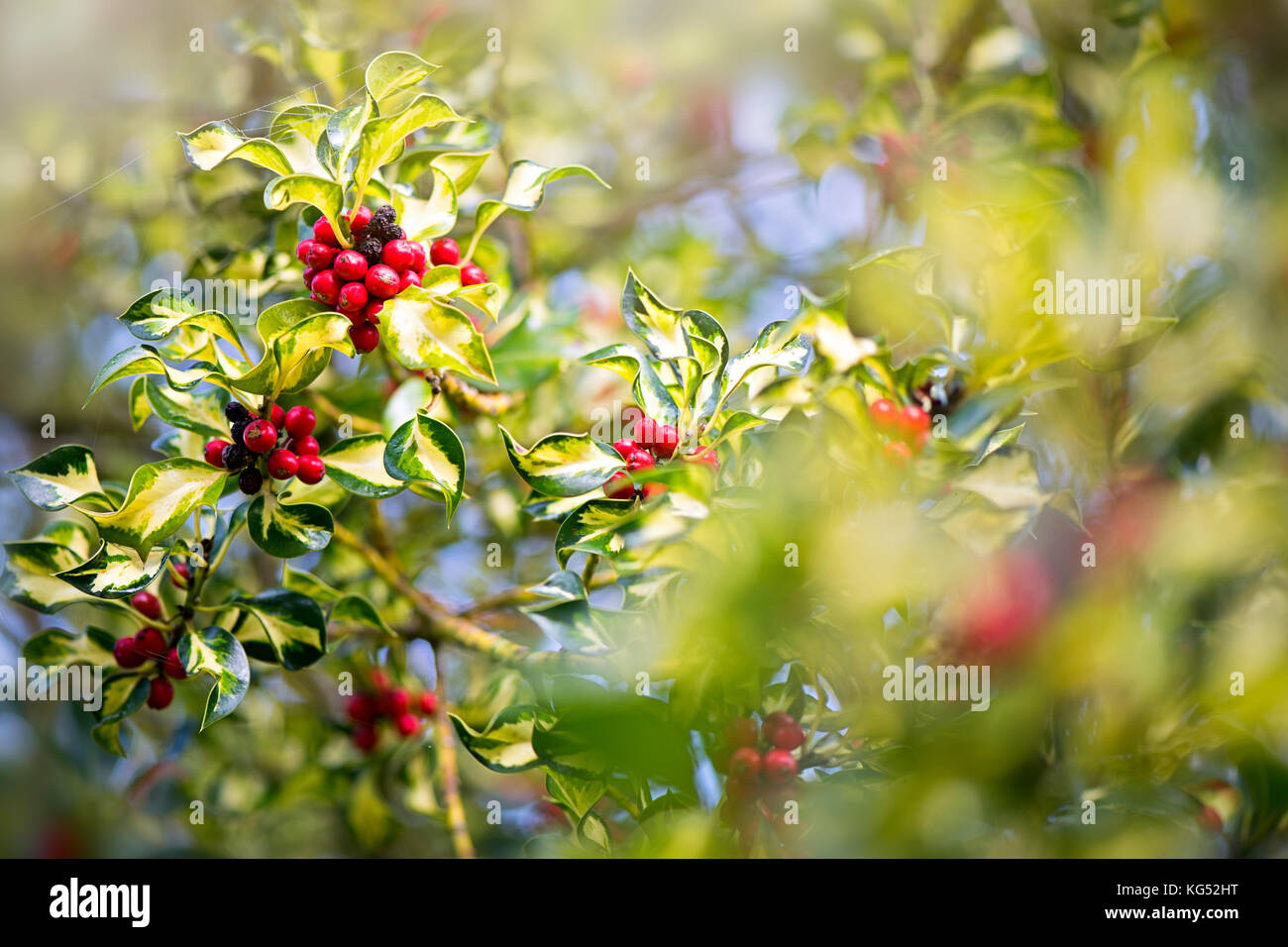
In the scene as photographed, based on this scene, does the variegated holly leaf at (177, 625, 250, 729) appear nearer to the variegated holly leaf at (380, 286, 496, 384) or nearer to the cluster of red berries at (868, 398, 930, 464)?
the variegated holly leaf at (380, 286, 496, 384)

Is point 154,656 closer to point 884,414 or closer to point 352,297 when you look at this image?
point 352,297

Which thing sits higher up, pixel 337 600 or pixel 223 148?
pixel 223 148

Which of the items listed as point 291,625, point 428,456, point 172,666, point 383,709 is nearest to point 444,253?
point 428,456

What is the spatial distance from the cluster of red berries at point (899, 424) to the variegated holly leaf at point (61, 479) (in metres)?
0.69

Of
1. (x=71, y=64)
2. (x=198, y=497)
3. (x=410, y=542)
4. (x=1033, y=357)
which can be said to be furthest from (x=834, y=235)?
(x=71, y=64)

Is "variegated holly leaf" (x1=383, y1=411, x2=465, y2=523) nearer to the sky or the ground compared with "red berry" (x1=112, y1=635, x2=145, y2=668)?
nearer to the sky

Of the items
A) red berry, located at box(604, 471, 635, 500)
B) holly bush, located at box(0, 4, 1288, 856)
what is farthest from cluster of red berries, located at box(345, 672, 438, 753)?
red berry, located at box(604, 471, 635, 500)

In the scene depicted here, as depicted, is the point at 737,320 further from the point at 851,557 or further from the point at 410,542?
the point at 851,557

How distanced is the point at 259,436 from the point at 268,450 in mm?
20

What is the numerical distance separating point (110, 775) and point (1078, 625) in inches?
60.2

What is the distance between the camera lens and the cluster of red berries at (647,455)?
0.73 meters

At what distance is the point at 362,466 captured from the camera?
737 millimetres

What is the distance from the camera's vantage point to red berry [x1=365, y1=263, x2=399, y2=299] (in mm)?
692

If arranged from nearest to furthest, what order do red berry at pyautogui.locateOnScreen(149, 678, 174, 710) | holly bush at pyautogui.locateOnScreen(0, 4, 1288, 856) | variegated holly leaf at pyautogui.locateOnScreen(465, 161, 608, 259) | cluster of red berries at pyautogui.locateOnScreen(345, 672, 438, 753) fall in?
holly bush at pyautogui.locateOnScreen(0, 4, 1288, 856)
variegated holly leaf at pyautogui.locateOnScreen(465, 161, 608, 259)
red berry at pyautogui.locateOnScreen(149, 678, 174, 710)
cluster of red berries at pyautogui.locateOnScreen(345, 672, 438, 753)
